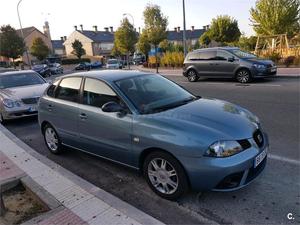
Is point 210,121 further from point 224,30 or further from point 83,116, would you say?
point 224,30

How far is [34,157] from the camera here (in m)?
5.64

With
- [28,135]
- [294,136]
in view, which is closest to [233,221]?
[294,136]

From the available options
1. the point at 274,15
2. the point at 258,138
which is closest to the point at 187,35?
the point at 274,15

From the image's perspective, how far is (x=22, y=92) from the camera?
9.14 m

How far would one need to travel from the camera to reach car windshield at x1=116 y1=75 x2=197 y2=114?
4246 mm

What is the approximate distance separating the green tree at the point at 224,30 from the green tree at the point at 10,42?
93.1ft

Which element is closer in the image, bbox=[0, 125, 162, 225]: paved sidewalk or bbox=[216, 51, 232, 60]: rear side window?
bbox=[0, 125, 162, 225]: paved sidewalk

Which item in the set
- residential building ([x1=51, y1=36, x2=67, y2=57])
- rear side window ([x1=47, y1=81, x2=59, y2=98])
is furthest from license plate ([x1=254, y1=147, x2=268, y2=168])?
residential building ([x1=51, y1=36, x2=67, y2=57])

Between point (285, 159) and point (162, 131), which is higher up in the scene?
point (162, 131)

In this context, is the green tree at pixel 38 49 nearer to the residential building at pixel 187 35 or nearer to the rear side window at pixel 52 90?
the residential building at pixel 187 35

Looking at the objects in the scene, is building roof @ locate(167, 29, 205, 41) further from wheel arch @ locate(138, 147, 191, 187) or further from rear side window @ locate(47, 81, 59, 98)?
wheel arch @ locate(138, 147, 191, 187)

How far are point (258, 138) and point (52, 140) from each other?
3.80 meters

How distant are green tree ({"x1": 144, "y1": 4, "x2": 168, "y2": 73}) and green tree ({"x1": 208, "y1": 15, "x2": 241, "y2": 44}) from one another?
652 centimetres

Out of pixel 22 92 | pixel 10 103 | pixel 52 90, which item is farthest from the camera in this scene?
pixel 22 92
